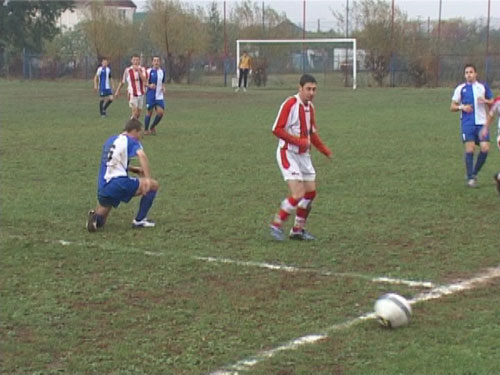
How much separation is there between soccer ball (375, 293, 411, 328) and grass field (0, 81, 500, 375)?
7 centimetres

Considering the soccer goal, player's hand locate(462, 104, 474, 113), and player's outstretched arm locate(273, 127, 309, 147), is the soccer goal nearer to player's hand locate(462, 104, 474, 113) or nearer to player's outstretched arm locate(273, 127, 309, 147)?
player's hand locate(462, 104, 474, 113)

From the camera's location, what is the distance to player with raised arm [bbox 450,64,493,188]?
12.2 metres

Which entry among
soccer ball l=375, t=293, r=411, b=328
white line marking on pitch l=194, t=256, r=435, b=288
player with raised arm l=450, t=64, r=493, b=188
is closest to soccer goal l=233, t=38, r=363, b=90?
player with raised arm l=450, t=64, r=493, b=188

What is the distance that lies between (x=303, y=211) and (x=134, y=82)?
494 inches

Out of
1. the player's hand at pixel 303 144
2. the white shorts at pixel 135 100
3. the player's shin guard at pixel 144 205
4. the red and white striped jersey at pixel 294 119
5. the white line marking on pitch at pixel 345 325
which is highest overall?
the red and white striped jersey at pixel 294 119

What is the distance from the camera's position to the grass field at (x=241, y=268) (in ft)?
17.8

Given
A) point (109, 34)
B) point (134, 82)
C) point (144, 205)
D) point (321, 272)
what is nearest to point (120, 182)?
point (144, 205)

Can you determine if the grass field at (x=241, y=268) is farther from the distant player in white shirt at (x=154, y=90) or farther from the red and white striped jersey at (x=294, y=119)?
the distant player in white shirt at (x=154, y=90)

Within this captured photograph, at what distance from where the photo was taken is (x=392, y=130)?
2038cm

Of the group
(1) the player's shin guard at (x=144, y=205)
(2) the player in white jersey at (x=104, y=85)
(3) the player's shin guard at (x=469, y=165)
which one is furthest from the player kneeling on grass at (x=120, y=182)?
(2) the player in white jersey at (x=104, y=85)

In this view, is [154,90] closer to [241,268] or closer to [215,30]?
[241,268]

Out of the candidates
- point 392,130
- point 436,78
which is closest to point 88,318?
point 392,130

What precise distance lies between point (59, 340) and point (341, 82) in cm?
4077

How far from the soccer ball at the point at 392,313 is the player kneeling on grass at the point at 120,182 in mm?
3924
